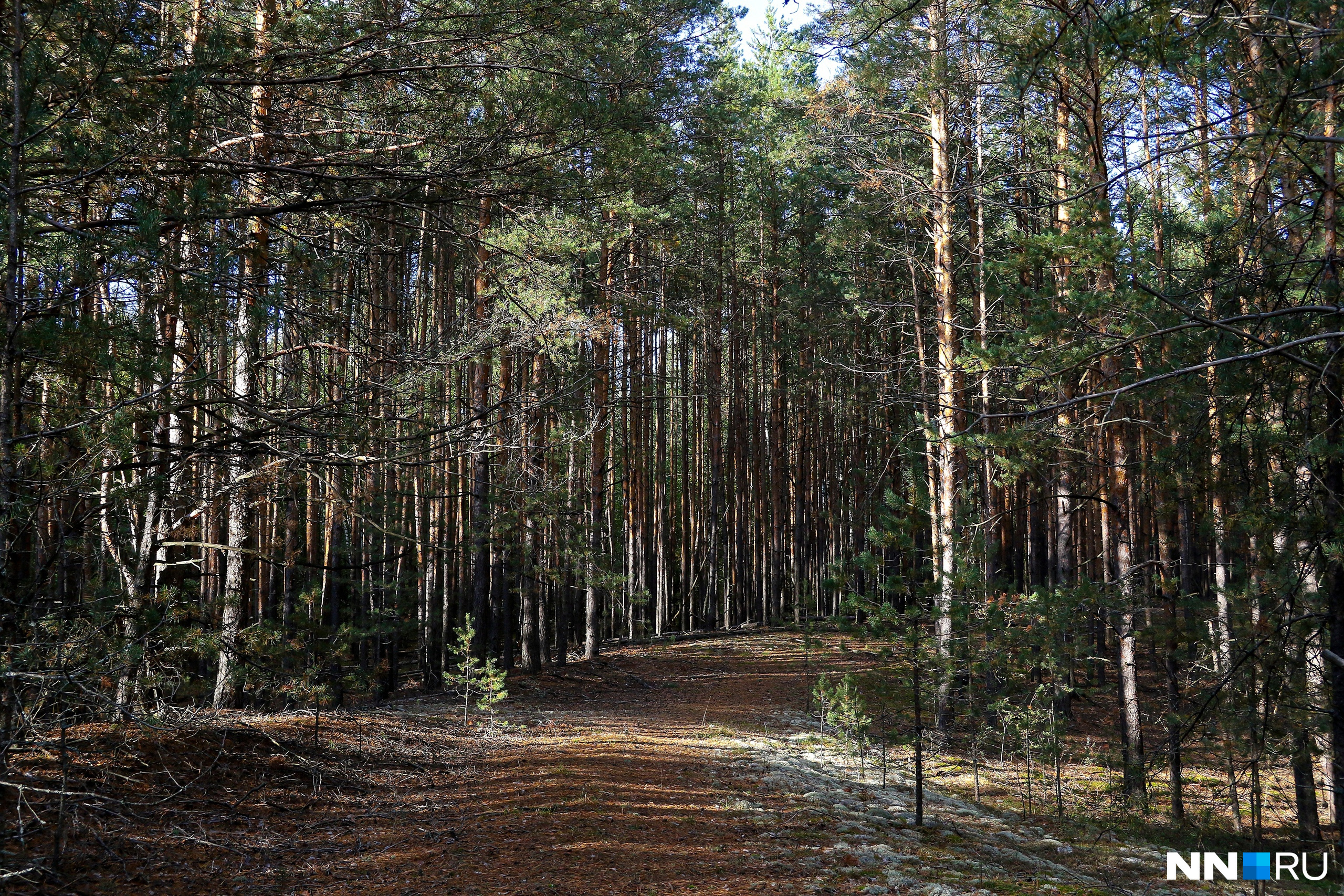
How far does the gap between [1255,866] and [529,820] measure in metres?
6.09

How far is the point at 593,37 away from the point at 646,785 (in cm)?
692

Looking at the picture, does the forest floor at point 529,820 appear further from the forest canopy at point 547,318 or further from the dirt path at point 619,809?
the forest canopy at point 547,318

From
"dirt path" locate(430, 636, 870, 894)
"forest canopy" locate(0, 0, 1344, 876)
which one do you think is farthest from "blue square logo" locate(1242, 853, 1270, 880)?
"dirt path" locate(430, 636, 870, 894)

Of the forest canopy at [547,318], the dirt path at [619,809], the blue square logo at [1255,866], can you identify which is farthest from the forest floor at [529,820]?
the forest canopy at [547,318]

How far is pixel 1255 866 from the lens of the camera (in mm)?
6793

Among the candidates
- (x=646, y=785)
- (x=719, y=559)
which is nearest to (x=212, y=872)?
(x=646, y=785)

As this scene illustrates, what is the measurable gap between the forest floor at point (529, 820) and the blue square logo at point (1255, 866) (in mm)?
210

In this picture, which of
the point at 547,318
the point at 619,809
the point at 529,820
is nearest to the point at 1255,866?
the point at 619,809

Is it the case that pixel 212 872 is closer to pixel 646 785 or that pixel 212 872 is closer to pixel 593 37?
pixel 646 785

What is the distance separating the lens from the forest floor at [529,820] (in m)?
5.10

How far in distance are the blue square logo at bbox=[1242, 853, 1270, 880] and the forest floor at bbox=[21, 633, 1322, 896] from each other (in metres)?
0.21

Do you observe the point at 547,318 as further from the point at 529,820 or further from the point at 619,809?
the point at 529,820

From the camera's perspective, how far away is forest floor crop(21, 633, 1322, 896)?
5102 mm

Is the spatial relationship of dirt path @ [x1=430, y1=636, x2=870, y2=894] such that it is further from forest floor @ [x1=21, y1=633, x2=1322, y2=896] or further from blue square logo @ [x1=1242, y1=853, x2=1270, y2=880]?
blue square logo @ [x1=1242, y1=853, x2=1270, y2=880]
